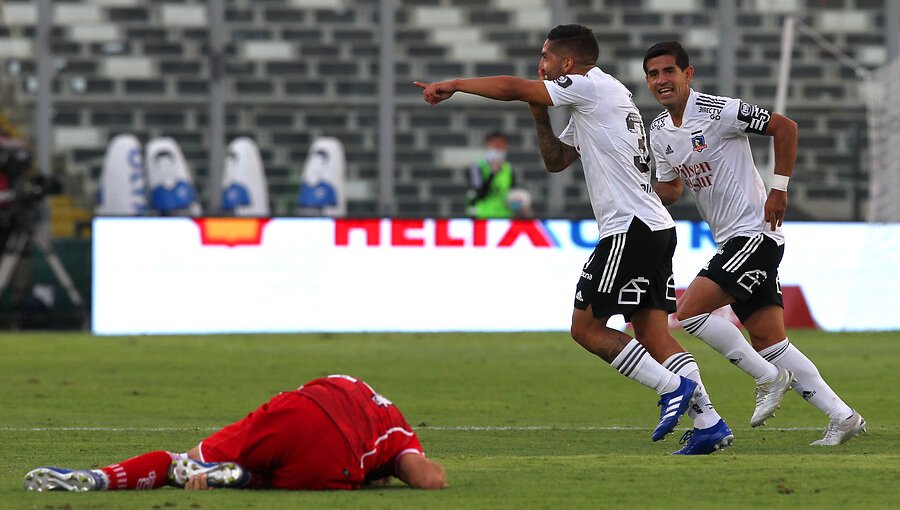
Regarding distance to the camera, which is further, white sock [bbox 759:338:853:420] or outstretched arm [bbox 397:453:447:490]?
white sock [bbox 759:338:853:420]

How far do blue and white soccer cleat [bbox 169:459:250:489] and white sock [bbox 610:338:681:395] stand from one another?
2.06m

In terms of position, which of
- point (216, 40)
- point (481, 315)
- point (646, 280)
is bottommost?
point (481, 315)

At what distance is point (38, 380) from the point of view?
12.0 m

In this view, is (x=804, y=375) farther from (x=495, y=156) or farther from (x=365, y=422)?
(x=495, y=156)

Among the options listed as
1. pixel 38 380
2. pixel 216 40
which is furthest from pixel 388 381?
pixel 216 40

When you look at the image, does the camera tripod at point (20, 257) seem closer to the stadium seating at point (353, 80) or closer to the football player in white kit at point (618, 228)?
the stadium seating at point (353, 80)

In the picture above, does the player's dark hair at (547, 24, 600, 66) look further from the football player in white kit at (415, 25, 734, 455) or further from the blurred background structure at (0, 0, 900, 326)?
the blurred background structure at (0, 0, 900, 326)

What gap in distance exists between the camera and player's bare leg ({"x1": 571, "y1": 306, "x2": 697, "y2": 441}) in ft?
23.6

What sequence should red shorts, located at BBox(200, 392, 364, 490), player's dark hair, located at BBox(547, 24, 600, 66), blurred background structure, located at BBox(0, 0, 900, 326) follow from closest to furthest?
1. red shorts, located at BBox(200, 392, 364, 490)
2. player's dark hair, located at BBox(547, 24, 600, 66)
3. blurred background structure, located at BBox(0, 0, 900, 326)

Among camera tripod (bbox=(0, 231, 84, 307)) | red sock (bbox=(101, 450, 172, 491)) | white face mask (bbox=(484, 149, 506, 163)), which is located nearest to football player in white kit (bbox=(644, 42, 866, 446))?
red sock (bbox=(101, 450, 172, 491))

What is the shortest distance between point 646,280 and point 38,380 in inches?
234

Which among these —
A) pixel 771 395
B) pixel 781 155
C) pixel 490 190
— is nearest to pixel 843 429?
pixel 771 395

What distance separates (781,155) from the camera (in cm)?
779

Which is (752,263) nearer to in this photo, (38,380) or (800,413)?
(800,413)
